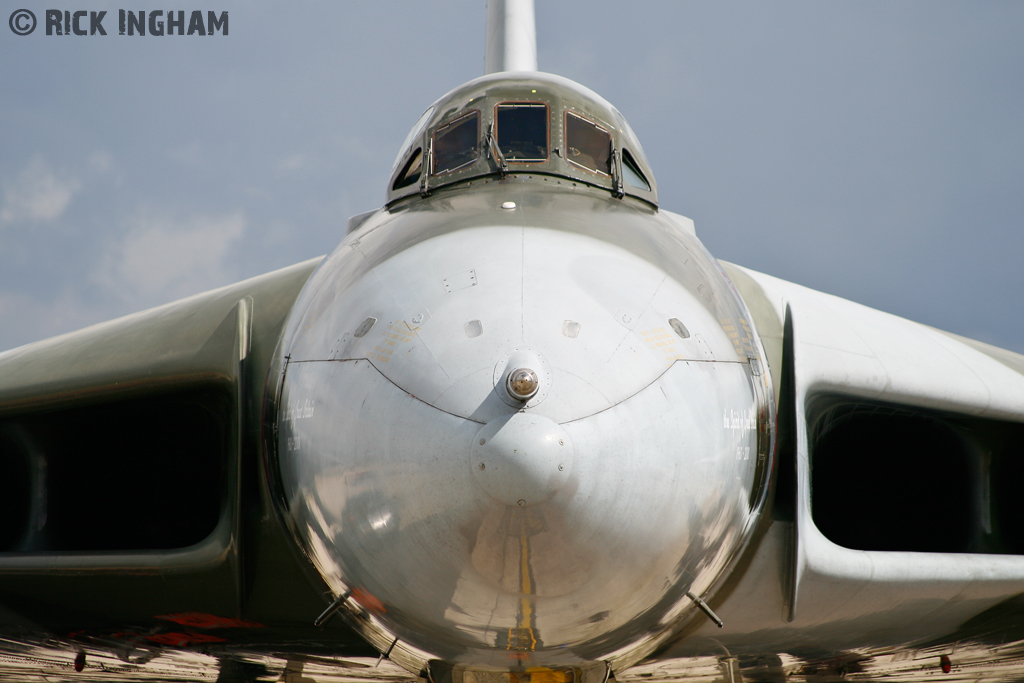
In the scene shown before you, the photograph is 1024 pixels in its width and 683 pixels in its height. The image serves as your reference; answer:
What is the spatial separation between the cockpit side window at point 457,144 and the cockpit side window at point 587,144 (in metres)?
0.48

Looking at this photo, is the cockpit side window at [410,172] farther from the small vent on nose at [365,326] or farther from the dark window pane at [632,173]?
the small vent on nose at [365,326]

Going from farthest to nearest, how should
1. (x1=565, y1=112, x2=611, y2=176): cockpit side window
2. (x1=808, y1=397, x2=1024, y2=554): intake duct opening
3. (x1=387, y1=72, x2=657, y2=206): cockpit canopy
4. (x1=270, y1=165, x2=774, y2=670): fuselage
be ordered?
1. (x1=808, y1=397, x2=1024, y2=554): intake duct opening
2. (x1=565, y1=112, x2=611, y2=176): cockpit side window
3. (x1=387, y1=72, x2=657, y2=206): cockpit canopy
4. (x1=270, y1=165, x2=774, y2=670): fuselage

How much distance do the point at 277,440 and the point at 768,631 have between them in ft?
7.94

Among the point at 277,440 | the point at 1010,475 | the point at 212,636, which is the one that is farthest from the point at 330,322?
the point at 1010,475

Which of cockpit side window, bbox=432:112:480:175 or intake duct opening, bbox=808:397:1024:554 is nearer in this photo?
cockpit side window, bbox=432:112:480:175

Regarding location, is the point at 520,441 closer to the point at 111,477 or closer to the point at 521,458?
the point at 521,458

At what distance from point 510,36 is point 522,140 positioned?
549 centimetres

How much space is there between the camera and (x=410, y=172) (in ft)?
16.5

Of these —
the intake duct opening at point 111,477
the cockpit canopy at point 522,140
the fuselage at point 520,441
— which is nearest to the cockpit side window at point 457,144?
the cockpit canopy at point 522,140

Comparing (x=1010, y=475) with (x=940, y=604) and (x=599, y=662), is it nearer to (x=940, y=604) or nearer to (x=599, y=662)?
(x=940, y=604)

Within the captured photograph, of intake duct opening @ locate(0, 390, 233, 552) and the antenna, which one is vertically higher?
the antenna

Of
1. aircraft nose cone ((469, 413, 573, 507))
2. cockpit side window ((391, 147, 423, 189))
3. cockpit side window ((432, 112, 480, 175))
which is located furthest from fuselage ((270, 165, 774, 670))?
cockpit side window ((391, 147, 423, 189))

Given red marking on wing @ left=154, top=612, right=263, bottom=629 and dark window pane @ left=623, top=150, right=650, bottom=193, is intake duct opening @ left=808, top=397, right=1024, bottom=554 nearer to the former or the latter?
dark window pane @ left=623, top=150, right=650, bottom=193

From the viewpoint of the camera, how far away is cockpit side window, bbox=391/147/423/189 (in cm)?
490
